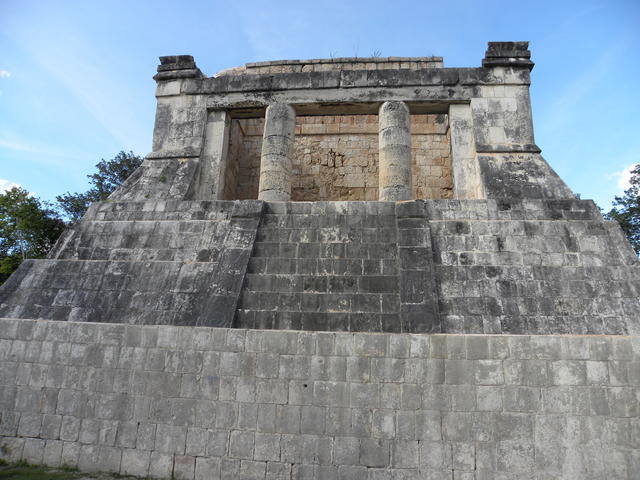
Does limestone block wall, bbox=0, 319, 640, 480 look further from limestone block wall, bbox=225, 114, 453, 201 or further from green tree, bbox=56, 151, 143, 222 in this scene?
green tree, bbox=56, 151, 143, 222

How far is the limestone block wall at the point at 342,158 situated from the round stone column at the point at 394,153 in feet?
9.79

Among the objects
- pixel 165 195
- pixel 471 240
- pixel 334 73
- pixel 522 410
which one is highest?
pixel 334 73

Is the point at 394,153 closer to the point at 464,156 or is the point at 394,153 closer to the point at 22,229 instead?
the point at 464,156

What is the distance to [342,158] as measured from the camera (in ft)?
40.7

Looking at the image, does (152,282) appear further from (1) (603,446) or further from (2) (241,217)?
(1) (603,446)

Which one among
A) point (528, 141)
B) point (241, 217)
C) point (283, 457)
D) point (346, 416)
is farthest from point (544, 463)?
point (528, 141)

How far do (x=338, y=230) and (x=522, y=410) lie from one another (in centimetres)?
391

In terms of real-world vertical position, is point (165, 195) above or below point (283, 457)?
above

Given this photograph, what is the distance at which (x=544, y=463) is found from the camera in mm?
4867

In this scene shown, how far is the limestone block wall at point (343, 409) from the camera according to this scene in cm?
494

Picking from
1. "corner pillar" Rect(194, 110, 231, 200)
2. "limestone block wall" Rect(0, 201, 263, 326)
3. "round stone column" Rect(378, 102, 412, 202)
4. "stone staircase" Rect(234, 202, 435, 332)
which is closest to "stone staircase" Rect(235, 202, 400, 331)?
"stone staircase" Rect(234, 202, 435, 332)

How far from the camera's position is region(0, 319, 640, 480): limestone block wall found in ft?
16.2

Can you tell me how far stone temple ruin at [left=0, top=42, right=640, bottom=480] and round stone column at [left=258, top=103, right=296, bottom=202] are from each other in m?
0.05

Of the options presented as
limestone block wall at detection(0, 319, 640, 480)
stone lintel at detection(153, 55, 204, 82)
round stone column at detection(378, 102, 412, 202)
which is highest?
stone lintel at detection(153, 55, 204, 82)
